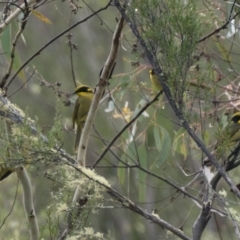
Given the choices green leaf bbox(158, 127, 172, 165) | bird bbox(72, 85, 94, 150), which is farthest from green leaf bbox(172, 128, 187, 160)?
bird bbox(72, 85, 94, 150)

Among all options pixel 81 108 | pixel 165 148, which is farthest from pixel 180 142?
pixel 81 108

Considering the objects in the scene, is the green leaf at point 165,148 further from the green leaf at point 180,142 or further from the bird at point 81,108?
the bird at point 81,108

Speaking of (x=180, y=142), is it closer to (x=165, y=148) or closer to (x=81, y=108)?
(x=165, y=148)

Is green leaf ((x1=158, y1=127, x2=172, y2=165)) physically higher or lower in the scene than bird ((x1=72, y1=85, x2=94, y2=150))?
lower

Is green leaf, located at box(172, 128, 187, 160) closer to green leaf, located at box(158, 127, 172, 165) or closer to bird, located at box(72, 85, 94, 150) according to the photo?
green leaf, located at box(158, 127, 172, 165)

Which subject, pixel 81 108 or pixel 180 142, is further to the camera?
pixel 81 108

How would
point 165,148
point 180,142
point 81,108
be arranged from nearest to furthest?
point 165,148
point 180,142
point 81,108

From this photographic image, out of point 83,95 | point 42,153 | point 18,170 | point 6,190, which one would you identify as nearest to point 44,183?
point 6,190

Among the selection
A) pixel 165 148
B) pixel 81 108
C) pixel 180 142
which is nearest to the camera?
pixel 165 148

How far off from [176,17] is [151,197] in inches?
149

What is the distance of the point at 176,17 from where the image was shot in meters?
1.25

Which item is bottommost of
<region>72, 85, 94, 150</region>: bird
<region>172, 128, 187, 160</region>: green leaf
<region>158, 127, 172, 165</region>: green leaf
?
<region>158, 127, 172, 165</region>: green leaf

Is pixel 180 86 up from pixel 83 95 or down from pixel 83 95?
down

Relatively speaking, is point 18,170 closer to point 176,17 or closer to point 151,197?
point 176,17
